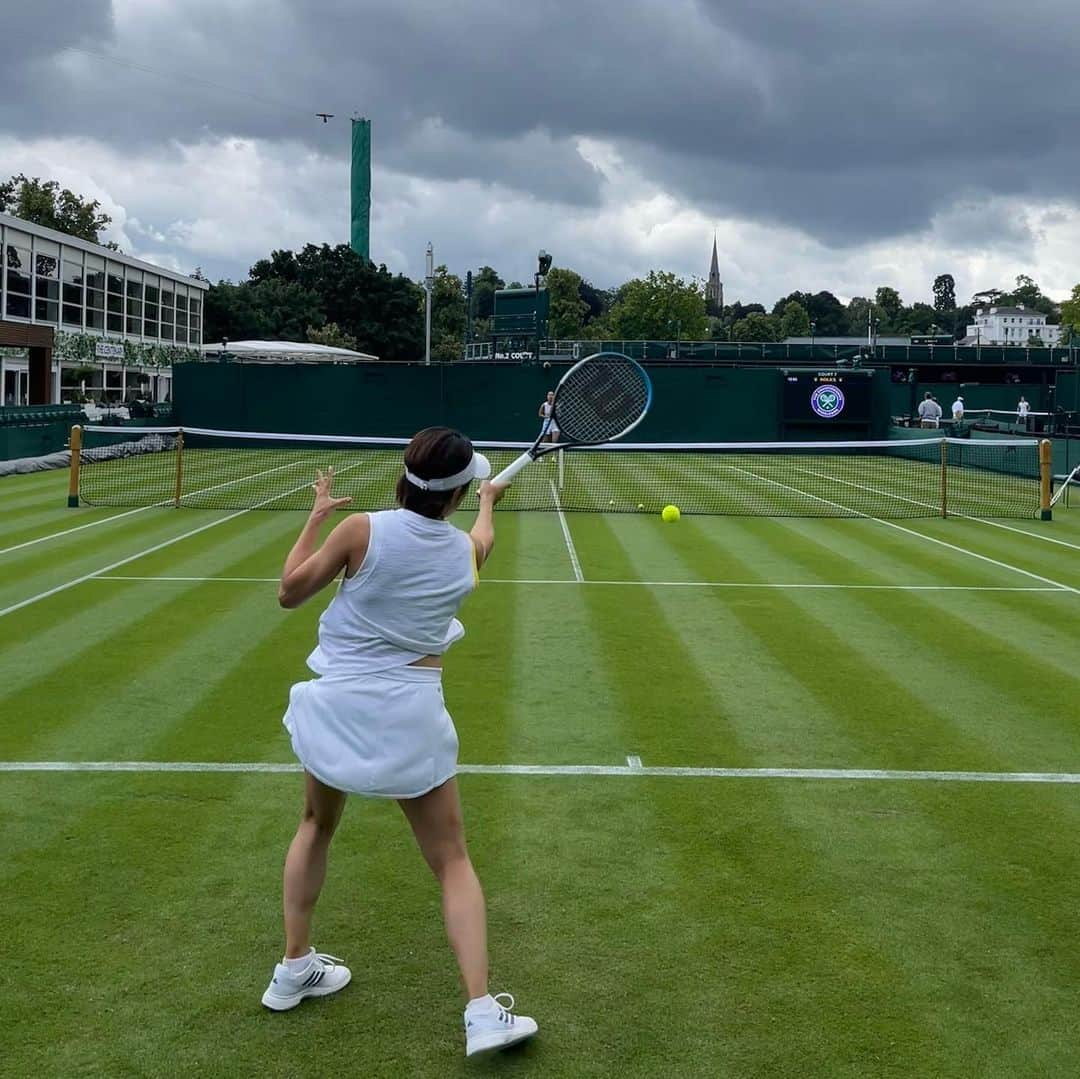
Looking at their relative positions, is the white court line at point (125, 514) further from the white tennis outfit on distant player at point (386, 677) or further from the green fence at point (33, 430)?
the white tennis outfit on distant player at point (386, 677)

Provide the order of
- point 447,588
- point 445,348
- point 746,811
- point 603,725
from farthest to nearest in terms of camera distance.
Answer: point 445,348
point 603,725
point 746,811
point 447,588

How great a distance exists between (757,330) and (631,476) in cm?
12779

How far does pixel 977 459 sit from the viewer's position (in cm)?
3544

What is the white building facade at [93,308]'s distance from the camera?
4347 centimetres

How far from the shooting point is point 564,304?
448 feet

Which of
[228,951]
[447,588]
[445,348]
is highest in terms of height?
[445,348]

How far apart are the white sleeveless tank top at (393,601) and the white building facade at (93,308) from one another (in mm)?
40202

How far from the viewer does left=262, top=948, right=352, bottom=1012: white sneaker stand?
15.1ft

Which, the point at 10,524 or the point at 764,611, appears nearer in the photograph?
the point at 764,611

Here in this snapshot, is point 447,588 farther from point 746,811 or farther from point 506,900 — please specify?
point 746,811

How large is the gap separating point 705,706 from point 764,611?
13.4ft

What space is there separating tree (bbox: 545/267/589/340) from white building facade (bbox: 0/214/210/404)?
243 ft

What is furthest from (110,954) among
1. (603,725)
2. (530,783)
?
(603,725)

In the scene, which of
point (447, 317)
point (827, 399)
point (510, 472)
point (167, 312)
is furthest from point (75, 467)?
point (447, 317)
